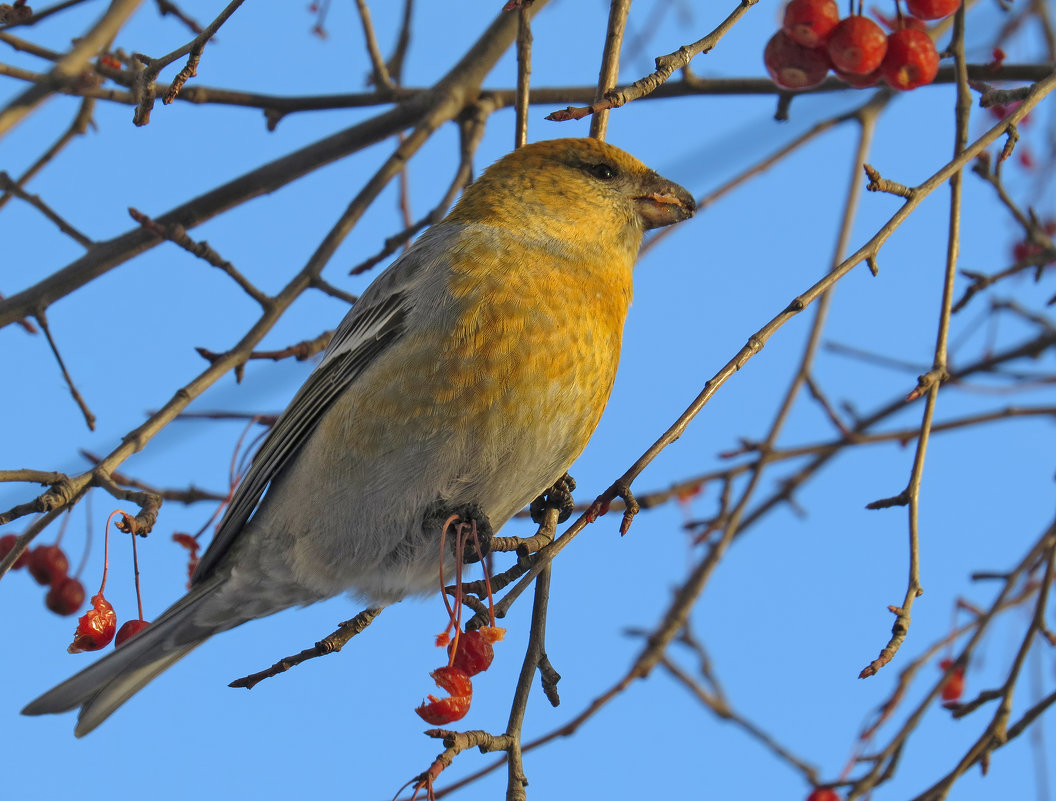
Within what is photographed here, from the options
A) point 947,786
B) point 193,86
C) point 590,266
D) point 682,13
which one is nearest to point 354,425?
point 590,266

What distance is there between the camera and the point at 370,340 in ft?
11.7

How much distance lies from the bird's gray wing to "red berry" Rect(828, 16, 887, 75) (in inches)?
57.3

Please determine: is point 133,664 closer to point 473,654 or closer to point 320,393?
point 320,393

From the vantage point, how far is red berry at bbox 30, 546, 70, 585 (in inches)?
150

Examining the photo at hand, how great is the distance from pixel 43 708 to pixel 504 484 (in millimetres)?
1466

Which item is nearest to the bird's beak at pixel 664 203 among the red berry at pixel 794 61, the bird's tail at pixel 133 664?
the red berry at pixel 794 61

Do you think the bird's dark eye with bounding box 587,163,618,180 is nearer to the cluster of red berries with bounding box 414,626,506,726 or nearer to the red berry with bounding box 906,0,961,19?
the red berry with bounding box 906,0,961,19

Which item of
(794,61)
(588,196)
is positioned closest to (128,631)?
(588,196)

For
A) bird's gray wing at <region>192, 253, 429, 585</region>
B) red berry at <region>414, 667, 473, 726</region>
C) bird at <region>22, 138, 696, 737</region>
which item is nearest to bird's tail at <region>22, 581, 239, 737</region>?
bird at <region>22, 138, 696, 737</region>

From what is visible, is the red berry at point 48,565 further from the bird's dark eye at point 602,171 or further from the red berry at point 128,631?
the bird's dark eye at point 602,171

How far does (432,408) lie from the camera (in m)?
3.18

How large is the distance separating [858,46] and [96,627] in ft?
9.00

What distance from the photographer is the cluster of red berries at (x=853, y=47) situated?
329 centimetres

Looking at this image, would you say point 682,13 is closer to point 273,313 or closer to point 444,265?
point 444,265
